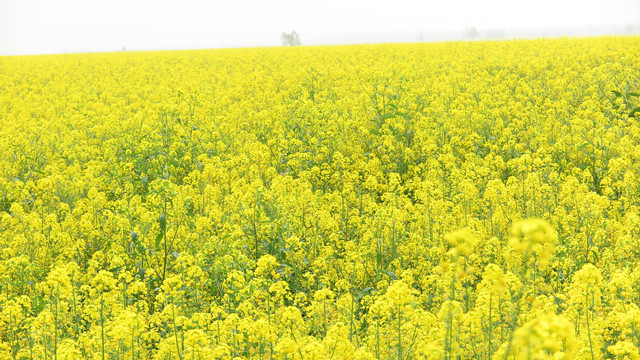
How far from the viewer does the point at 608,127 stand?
11.9 meters

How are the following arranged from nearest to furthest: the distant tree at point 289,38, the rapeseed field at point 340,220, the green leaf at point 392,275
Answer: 1. the rapeseed field at point 340,220
2. the green leaf at point 392,275
3. the distant tree at point 289,38

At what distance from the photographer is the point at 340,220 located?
28.0 ft

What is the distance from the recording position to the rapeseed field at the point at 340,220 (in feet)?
15.9

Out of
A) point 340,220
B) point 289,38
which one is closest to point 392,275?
point 340,220

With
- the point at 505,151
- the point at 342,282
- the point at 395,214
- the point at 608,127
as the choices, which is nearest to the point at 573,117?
the point at 608,127

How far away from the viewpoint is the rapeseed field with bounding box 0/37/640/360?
191 inches

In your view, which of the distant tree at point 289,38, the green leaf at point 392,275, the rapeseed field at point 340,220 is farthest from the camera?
the distant tree at point 289,38

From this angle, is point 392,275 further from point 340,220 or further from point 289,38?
point 289,38

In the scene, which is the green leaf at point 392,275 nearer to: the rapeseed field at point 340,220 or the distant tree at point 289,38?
the rapeseed field at point 340,220

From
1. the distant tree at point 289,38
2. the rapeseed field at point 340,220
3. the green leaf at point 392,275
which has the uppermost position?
the distant tree at point 289,38

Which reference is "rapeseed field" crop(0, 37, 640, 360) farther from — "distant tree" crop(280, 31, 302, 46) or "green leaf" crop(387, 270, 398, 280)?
"distant tree" crop(280, 31, 302, 46)

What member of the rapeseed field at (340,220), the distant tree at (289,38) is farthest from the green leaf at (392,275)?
the distant tree at (289,38)

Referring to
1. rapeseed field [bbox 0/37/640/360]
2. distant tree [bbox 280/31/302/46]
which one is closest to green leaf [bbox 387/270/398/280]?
rapeseed field [bbox 0/37/640/360]

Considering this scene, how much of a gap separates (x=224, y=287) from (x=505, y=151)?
24.1ft
